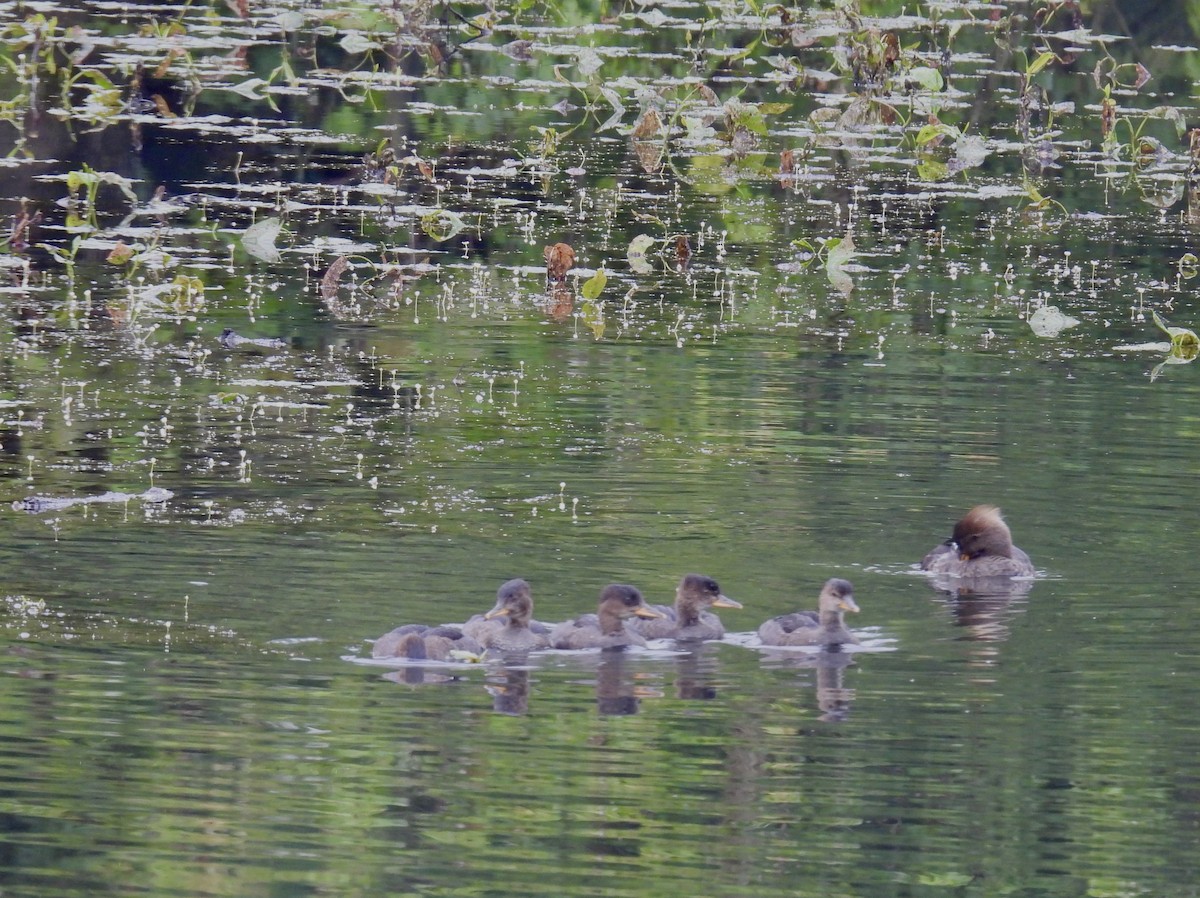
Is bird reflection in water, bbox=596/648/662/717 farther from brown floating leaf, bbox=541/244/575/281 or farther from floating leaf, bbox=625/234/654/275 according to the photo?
floating leaf, bbox=625/234/654/275

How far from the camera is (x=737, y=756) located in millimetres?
8820

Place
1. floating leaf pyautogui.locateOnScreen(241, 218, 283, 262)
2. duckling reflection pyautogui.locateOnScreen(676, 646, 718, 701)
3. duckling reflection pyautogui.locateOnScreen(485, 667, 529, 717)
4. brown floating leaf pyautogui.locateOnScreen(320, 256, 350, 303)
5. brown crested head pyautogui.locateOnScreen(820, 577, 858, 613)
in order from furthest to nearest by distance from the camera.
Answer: floating leaf pyautogui.locateOnScreen(241, 218, 283, 262) → brown floating leaf pyautogui.locateOnScreen(320, 256, 350, 303) → brown crested head pyautogui.locateOnScreen(820, 577, 858, 613) → duckling reflection pyautogui.locateOnScreen(676, 646, 718, 701) → duckling reflection pyautogui.locateOnScreen(485, 667, 529, 717)

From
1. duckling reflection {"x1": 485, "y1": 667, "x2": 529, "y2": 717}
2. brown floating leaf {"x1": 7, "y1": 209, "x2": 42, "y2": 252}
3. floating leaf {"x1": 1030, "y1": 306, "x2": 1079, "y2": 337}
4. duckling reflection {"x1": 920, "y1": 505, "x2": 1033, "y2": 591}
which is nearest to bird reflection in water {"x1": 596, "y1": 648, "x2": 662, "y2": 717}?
duckling reflection {"x1": 485, "y1": 667, "x2": 529, "y2": 717}

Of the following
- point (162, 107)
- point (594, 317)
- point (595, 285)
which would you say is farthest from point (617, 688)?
point (162, 107)

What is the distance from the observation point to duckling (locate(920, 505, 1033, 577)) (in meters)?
11.4

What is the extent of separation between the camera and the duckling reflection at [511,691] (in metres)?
9.41

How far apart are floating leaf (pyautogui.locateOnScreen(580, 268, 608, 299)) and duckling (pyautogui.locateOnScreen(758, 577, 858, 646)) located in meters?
6.60

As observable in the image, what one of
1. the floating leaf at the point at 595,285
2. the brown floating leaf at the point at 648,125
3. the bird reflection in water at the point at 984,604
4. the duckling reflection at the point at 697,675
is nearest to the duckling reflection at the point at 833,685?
the duckling reflection at the point at 697,675

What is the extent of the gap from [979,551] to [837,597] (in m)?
1.21

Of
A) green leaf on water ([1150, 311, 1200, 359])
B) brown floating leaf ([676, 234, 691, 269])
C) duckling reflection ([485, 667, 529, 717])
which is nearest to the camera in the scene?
duckling reflection ([485, 667, 529, 717])

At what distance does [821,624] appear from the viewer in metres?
10.5

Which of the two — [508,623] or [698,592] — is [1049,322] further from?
[508,623]


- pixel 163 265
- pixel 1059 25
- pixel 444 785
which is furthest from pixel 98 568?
pixel 1059 25

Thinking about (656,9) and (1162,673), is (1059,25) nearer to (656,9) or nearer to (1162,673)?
(656,9)
